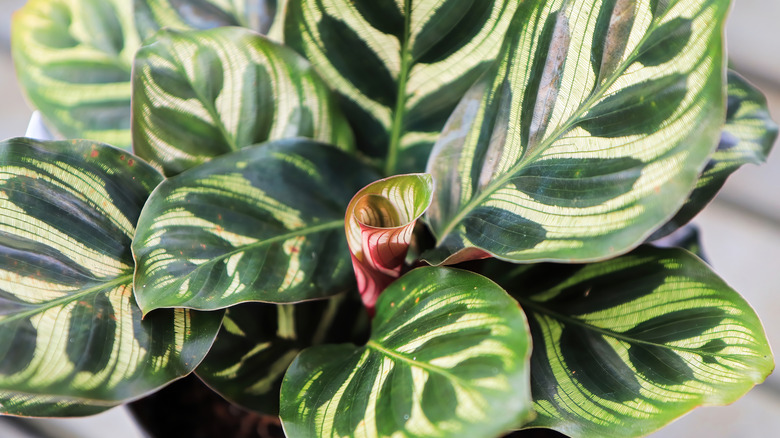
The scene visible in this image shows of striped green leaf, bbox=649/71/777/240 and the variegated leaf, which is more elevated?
striped green leaf, bbox=649/71/777/240

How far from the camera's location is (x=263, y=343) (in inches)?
19.6

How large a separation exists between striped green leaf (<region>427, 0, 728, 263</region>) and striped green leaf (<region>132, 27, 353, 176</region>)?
135 mm

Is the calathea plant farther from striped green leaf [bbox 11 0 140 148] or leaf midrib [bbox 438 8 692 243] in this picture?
striped green leaf [bbox 11 0 140 148]

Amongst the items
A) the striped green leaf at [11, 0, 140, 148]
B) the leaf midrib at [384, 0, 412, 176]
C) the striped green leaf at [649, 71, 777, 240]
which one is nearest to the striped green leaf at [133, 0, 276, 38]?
the striped green leaf at [11, 0, 140, 148]

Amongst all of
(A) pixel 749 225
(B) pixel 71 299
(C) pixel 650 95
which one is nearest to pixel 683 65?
(C) pixel 650 95

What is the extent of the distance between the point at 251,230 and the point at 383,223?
0.31ft

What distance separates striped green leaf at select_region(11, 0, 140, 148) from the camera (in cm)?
57

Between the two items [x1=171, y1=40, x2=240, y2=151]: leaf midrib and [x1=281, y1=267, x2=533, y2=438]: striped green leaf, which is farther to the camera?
[x1=171, y1=40, x2=240, y2=151]: leaf midrib

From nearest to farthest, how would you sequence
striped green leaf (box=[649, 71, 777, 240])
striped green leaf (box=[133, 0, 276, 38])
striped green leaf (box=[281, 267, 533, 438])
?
1. striped green leaf (box=[281, 267, 533, 438])
2. striped green leaf (box=[649, 71, 777, 240])
3. striped green leaf (box=[133, 0, 276, 38])

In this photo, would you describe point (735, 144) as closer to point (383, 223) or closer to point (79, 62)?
point (383, 223)

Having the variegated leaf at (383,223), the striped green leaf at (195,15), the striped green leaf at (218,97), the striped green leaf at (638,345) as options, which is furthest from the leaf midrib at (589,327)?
the striped green leaf at (195,15)

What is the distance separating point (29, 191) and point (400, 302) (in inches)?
10.2

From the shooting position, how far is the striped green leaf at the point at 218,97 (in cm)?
46

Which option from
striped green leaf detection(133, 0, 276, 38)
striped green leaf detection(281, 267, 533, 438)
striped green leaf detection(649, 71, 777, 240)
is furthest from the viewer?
striped green leaf detection(133, 0, 276, 38)
